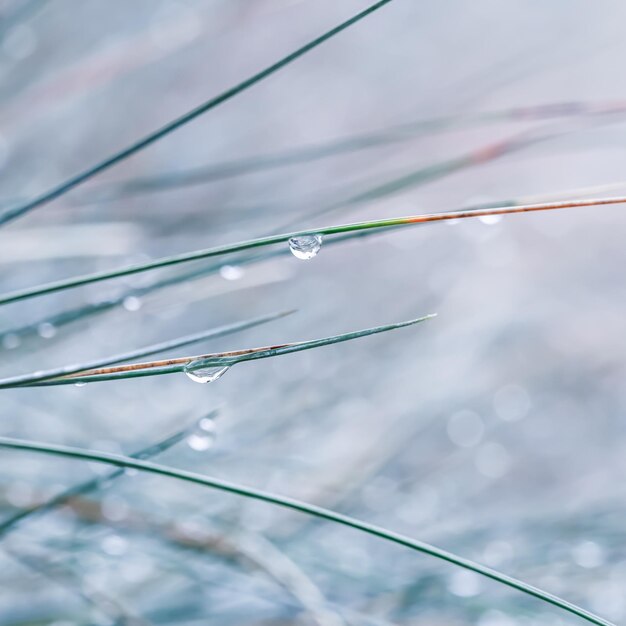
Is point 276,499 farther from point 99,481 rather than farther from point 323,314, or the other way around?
point 323,314

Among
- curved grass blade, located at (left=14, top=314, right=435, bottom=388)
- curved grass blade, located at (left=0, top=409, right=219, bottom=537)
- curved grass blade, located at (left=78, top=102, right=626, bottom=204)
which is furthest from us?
curved grass blade, located at (left=78, top=102, right=626, bottom=204)

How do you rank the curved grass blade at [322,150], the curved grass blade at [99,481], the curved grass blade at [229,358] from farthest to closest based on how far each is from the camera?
the curved grass blade at [322,150] → the curved grass blade at [99,481] → the curved grass blade at [229,358]

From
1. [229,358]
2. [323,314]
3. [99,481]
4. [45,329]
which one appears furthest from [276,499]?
[323,314]

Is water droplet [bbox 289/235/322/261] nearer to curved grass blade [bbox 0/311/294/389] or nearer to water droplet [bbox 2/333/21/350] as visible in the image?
curved grass blade [bbox 0/311/294/389]

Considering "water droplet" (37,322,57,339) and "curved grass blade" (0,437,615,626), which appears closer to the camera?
"curved grass blade" (0,437,615,626)

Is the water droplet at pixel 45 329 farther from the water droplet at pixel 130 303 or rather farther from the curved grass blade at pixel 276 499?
the curved grass blade at pixel 276 499

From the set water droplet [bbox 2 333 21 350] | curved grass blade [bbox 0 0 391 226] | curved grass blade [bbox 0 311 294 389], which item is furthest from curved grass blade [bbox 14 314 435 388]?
water droplet [bbox 2 333 21 350]

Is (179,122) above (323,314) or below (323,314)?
below

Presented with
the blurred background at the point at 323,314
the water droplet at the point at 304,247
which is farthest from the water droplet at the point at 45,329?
the water droplet at the point at 304,247
